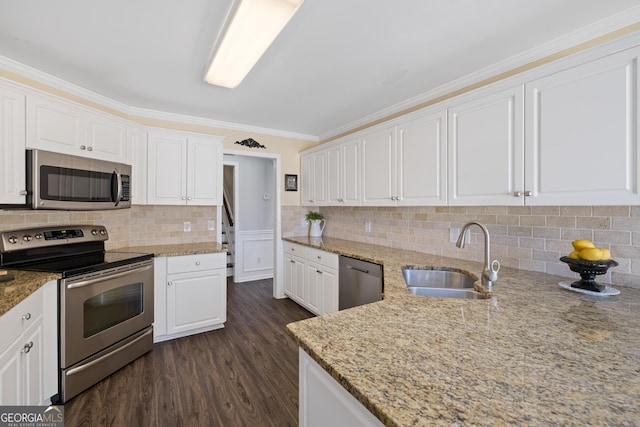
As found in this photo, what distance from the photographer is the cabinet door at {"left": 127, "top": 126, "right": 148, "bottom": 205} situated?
2822 mm

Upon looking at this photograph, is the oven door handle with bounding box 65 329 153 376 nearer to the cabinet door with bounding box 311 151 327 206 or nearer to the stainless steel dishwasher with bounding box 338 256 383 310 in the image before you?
the stainless steel dishwasher with bounding box 338 256 383 310

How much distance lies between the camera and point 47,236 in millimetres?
2121

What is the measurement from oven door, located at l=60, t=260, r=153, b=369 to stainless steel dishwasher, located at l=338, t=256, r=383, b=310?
1.82m

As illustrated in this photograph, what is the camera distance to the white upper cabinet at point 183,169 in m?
2.99

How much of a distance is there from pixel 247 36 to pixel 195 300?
2473 mm

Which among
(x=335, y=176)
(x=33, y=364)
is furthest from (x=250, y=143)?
(x=33, y=364)

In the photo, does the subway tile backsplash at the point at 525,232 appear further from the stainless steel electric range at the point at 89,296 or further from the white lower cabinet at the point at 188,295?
the stainless steel electric range at the point at 89,296

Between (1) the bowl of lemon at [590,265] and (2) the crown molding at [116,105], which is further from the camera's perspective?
(2) the crown molding at [116,105]

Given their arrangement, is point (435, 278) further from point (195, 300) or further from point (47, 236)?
point (47, 236)

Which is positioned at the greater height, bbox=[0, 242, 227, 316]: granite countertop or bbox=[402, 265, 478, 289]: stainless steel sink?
bbox=[0, 242, 227, 316]: granite countertop

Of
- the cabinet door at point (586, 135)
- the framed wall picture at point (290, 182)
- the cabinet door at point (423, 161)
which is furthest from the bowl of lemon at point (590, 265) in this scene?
the framed wall picture at point (290, 182)

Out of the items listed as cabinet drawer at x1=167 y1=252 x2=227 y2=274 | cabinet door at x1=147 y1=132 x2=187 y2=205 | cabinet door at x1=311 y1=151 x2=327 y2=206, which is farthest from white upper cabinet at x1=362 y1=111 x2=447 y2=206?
cabinet door at x1=147 y1=132 x2=187 y2=205

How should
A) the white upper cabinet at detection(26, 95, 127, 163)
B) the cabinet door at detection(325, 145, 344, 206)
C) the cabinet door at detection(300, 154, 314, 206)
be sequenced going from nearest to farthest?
A: the white upper cabinet at detection(26, 95, 127, 163), the cabinet door at detection(325, 145, 344, 206), the cabinet door at detection(300, 154, 314, 206)

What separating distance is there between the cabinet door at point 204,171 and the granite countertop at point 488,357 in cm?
259
